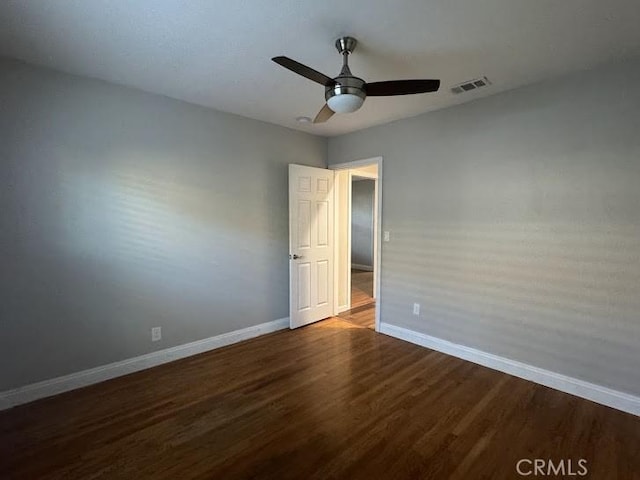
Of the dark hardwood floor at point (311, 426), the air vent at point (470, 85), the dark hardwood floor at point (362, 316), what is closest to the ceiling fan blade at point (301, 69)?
the air vent at point (470, 85)

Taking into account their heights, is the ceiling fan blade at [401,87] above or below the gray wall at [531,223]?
above

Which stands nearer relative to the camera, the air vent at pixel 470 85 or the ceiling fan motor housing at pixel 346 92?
the ceiling fan motor housing at pixel 346 92

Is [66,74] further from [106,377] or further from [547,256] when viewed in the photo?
[547,256]

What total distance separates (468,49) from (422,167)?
1398 mm

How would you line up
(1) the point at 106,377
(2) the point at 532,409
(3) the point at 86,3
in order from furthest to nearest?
1. (1) the point at 106,377
2. (2) the point at 532,409
3. (3) the point at 86,3

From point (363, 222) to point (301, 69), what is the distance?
6.84m

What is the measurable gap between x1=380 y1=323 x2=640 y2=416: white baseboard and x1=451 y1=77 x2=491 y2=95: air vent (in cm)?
237

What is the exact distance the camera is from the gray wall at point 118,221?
2.30 metres

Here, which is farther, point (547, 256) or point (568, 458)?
point (547, 256)

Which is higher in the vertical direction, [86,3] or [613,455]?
[86,3]

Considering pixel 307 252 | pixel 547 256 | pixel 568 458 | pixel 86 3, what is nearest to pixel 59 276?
pixel 86 3

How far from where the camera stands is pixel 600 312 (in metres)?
2.38

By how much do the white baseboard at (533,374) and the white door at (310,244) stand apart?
110 cm
